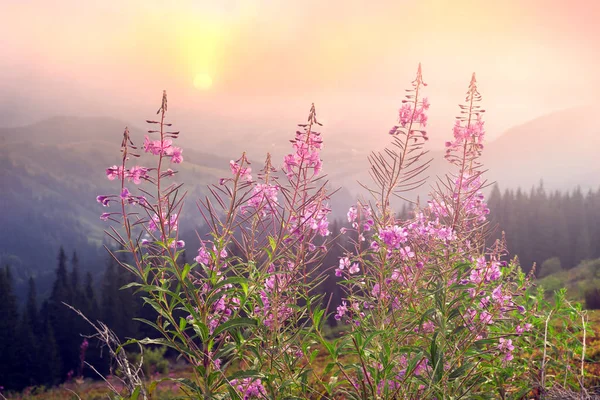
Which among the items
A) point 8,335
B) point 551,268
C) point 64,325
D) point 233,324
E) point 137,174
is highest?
point 137,174

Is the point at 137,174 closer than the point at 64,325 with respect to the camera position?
Yes

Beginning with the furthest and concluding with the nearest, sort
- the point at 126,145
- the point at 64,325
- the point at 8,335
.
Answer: the point at 64,325 < the point at 8,335 < the point at 126,145

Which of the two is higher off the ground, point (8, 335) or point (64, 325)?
point (8, 335)

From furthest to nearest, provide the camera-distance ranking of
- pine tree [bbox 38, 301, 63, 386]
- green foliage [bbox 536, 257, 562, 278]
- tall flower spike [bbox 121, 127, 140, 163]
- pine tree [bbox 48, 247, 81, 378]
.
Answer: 1. green foliage [bbox 536, 257, 562, 278]
2. pine tree [bbox 48, 247, 81, 378]
3. pine tree [bbox 38, 301, 63, 386]
4. tall flower spike [bbox 121, 127, 140, 163]

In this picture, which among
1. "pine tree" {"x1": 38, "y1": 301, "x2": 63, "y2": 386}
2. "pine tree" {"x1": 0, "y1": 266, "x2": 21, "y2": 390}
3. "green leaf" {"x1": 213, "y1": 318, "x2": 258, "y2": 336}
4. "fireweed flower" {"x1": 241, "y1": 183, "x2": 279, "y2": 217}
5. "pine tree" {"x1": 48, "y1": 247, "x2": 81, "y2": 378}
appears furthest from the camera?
"pine tree" {"x1": 48, "y1": 247, "x2": 81, "y2": 378}

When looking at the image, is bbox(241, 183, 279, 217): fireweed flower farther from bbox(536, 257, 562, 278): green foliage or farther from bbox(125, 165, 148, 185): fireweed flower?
bbox(536, 257, 562, 278): green foliage

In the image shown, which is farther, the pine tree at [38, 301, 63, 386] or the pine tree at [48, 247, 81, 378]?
the pine tree at [48, 247, 81, 378]

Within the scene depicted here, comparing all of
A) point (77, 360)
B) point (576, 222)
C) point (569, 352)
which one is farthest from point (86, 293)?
point (576, 222)

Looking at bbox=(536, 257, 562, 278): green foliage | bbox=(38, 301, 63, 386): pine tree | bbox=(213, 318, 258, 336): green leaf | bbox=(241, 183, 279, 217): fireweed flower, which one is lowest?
bbox=(38, 301, 63, 386): pine tree

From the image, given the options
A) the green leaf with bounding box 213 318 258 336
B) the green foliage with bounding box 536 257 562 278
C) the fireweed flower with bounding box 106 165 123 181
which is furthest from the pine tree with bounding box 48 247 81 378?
the green foliage with bounding box 536 257 562 278

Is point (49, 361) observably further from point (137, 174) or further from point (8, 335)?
point (137, 174)

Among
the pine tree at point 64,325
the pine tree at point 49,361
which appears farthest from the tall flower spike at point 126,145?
the pine tree at point 64,325

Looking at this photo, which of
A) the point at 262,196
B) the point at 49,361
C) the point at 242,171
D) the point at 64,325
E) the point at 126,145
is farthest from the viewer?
the point at 64,325

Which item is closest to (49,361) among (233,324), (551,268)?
(233,324)
